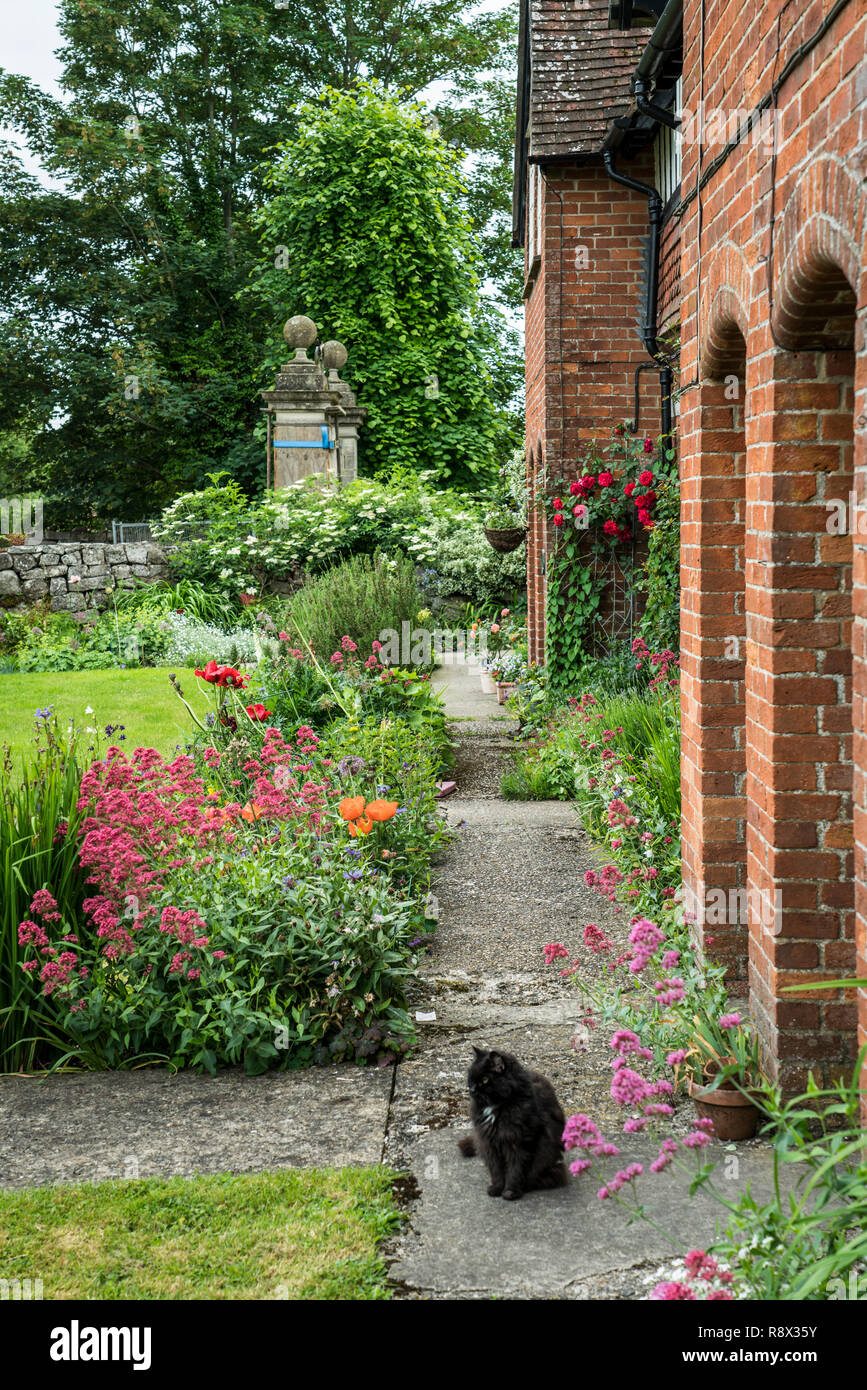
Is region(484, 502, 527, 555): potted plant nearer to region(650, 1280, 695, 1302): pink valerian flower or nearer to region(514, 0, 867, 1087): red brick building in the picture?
region(514, 0, 867, 1087): red brick building

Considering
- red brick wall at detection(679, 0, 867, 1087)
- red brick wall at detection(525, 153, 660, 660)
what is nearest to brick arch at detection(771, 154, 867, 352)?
red brick wall at detection(679, 0, 867, 1087)

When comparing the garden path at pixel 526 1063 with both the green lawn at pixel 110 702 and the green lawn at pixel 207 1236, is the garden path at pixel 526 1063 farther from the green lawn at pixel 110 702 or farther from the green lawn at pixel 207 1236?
the green lawn at pixel 110 702

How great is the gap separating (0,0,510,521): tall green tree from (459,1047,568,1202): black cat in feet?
77.4

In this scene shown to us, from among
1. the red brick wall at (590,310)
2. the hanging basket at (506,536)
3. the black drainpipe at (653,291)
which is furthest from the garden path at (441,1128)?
the hanging basket at (506,536)

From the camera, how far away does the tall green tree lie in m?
25.8

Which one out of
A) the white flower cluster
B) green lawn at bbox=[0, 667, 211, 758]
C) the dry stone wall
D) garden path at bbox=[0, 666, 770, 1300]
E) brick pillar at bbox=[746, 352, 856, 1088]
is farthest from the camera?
the dry stone wall

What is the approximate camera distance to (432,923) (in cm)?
551

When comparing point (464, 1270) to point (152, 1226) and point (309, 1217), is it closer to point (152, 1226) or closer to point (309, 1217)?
point (309, 1217)

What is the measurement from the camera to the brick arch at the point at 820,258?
259 cm

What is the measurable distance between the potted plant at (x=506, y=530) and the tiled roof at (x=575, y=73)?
4.11 m

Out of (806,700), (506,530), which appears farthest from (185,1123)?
(506,530)

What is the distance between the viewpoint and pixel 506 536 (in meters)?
12.7

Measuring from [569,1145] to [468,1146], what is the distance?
786 millimetres

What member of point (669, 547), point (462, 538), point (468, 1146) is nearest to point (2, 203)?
point (462, 538)
